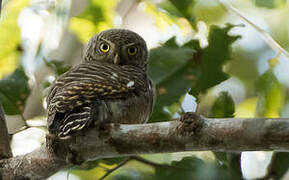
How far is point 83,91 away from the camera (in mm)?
3061

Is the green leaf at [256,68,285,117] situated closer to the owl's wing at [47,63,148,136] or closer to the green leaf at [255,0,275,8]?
the green leaf at [255,0,275,8]

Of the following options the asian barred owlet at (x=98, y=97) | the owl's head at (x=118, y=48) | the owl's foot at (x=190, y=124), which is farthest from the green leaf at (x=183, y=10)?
the owl's foot at (x=190, y=124)

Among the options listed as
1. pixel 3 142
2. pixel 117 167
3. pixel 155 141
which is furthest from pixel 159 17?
pixel 155 141

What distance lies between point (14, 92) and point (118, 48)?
34.3 inches

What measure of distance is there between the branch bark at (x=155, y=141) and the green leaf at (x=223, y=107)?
109 centimetres

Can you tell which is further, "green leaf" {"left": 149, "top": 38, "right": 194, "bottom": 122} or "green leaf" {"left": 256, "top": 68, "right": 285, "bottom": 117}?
"green leaf" {"left": 149, "top": 38, "right": 194, "bottom": 122}

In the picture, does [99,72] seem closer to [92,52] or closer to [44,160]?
[44,160]

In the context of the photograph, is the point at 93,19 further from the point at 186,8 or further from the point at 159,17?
the point at 186,8

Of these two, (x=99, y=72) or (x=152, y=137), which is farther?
(x=99, y=72)

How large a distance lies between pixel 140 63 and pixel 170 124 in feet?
5.95

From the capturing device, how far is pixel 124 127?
2719 millimetres

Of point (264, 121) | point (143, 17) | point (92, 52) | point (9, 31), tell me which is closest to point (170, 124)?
point (264, 121)

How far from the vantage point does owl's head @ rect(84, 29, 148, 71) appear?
429cm

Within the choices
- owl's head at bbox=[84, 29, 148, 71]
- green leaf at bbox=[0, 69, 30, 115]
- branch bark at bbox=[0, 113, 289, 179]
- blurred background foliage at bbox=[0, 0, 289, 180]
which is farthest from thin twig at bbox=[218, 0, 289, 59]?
green leaf at bbox=[0, 69, 30, 115]
